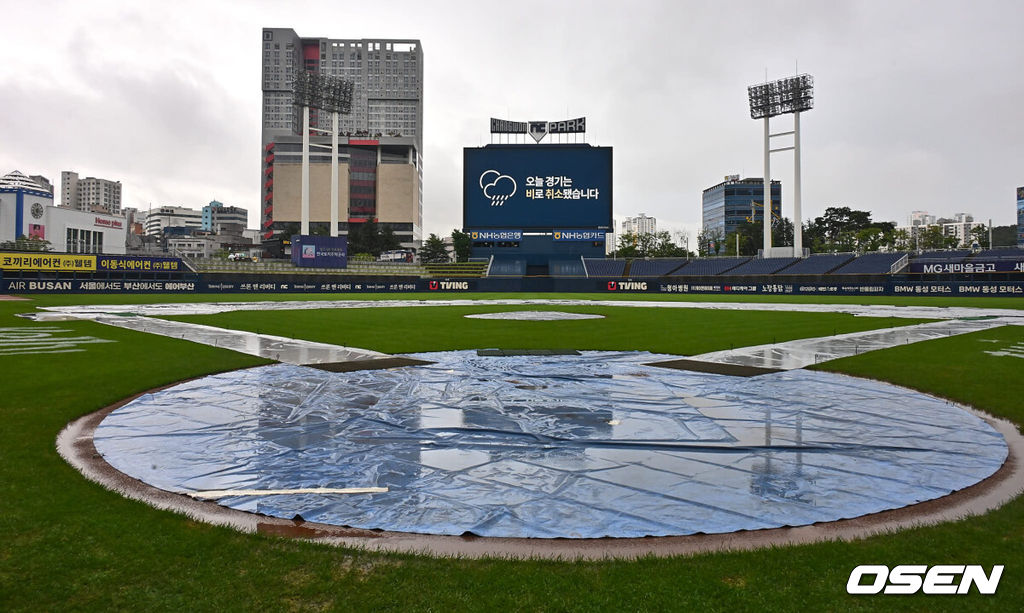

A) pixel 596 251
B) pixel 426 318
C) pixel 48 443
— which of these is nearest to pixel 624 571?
pixel 48 443

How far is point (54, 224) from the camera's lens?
11019cm

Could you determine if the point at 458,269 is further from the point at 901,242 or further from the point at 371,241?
the point at 901,242

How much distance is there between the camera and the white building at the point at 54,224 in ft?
351

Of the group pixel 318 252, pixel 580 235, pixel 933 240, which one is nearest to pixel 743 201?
pixel 933 240

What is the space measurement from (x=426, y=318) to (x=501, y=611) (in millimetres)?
22090

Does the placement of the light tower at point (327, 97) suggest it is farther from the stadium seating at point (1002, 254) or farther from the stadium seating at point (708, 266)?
the stadium seating at point (1002, 254)

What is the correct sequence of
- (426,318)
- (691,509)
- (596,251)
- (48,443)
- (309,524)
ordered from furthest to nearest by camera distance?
(596,251)
(426,318)
(48,443)
(691,509)
(309,524)

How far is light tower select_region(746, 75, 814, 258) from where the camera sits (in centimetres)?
7244

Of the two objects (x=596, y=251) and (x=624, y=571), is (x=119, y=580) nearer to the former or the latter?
(x=624, y=571)

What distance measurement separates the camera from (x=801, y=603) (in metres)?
3.20

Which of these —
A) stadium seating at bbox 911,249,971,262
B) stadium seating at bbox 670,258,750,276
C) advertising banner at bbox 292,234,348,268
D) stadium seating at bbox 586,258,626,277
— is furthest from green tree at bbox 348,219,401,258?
stadium seating at bbox 911,249,971,262

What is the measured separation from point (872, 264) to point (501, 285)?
134 feet

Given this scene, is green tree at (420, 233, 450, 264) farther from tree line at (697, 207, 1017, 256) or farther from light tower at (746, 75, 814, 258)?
light tower at (746, 75, 814, 258)

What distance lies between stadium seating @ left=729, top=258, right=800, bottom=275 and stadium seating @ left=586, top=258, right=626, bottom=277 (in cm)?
1439
